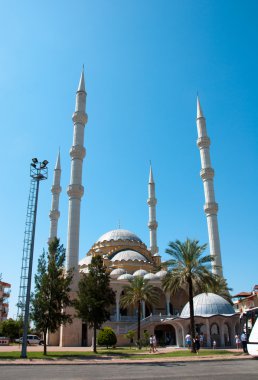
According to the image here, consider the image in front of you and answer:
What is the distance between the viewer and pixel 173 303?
55562 mm

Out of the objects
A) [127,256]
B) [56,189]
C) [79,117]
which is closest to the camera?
[79,117]

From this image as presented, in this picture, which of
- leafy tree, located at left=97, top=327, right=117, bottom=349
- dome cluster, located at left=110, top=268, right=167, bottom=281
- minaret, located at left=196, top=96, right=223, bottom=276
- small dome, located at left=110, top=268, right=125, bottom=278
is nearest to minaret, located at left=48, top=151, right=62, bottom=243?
small dome, located at left=110, top=268, right=125, bottom=278

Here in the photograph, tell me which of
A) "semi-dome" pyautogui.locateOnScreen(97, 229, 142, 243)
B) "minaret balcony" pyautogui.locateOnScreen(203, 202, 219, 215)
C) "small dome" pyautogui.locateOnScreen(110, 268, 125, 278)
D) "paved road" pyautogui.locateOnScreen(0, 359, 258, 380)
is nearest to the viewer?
"paved road" pyautogui.locateOnScreen(0, 359, 258, 380)

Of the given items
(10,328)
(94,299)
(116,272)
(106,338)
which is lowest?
(106,338)

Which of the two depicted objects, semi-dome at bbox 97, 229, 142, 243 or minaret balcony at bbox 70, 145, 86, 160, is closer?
minaret balcony at bbox 70, 145, 86, 160

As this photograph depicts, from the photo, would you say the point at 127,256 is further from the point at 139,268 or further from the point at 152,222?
the point at 152,222

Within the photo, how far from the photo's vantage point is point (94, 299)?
94.2 feet

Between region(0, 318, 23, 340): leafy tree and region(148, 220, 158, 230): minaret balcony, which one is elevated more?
region(148, 220, 158, 230): minaret balcony

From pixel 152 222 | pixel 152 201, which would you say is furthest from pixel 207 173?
pixel 152 201

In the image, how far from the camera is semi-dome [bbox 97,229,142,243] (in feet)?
219

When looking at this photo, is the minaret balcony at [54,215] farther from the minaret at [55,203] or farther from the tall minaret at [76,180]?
the tall minaret at [76,180]

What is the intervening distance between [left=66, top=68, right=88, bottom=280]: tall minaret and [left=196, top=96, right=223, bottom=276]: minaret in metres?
19.2

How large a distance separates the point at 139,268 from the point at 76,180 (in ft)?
62.7

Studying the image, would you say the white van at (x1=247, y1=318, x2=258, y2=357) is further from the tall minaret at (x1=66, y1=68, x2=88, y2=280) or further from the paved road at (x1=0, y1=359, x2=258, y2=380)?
the tall minaret at (x1=66, y1=68, x2=88, y2=280)
